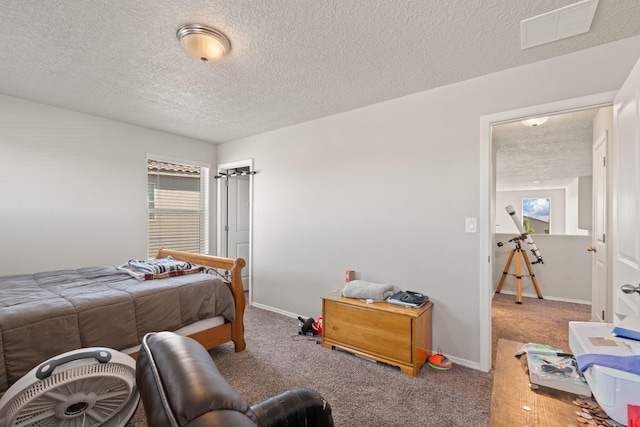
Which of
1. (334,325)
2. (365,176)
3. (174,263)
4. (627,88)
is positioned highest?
(627,88)

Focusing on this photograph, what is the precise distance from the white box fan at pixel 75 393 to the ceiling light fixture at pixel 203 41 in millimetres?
1855

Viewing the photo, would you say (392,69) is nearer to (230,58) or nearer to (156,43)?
(230,58)

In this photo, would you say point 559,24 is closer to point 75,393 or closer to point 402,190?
point 402,190

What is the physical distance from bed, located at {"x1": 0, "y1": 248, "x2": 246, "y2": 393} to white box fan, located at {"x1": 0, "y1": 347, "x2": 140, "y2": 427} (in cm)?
43

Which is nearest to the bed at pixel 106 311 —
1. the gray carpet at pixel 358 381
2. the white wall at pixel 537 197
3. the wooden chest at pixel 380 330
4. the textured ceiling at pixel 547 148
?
the gray carpet at pixel 358 381

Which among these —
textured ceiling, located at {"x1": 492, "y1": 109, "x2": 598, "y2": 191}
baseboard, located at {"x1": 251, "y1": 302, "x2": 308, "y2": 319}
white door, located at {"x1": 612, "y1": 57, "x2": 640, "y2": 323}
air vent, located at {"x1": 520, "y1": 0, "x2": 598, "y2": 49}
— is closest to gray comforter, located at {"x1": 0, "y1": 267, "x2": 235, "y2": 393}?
baseboard, located at {"x1": 251, "y1": 302, "x2": 308, "y2": 319}

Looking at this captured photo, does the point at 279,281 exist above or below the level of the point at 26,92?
below

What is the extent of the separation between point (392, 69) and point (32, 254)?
12.9ft

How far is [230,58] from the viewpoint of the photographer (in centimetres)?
221

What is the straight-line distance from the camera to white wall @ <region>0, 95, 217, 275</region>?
9.56ft

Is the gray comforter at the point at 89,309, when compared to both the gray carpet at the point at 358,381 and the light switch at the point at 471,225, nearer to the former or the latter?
the gray carpet at the point at 358,381

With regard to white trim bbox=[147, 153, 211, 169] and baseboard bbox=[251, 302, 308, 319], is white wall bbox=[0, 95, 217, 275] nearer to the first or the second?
white trim bbox=[147, 153, 211, 169]

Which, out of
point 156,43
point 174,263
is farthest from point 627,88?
point 174,263

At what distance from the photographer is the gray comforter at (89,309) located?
1595 mm
